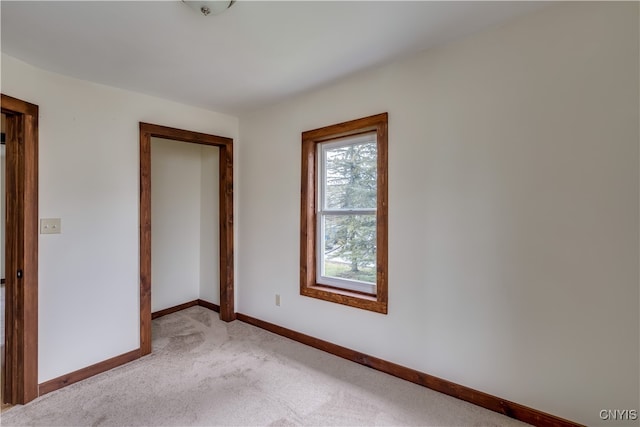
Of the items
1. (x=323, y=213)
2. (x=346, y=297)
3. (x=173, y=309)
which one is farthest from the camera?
(x=173, y=309)

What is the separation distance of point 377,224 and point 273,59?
1461mm

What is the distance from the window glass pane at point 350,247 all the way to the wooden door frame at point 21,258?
88.3 inches

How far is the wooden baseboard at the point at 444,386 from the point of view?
1.80 m

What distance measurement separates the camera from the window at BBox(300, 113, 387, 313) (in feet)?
7.98

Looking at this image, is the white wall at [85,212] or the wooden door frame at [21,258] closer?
the wooden door frame at [21,258]

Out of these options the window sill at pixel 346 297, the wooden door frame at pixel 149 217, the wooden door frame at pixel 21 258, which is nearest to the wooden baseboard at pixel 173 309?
the wooden door frame at pixel 149 217

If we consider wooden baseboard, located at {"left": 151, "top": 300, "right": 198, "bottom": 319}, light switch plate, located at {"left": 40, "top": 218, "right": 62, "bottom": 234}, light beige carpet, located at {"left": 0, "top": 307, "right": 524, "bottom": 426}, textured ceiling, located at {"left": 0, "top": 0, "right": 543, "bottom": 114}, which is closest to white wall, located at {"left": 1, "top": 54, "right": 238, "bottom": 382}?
light switch plate, located at {"left": 40, "top": 218, "right": 62, "bottom": 234}

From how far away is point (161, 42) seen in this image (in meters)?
1.95

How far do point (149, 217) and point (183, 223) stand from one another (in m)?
1.26

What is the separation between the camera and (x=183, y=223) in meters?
4.05

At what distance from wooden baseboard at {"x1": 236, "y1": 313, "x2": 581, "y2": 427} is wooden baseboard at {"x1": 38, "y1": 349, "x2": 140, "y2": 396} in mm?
1409

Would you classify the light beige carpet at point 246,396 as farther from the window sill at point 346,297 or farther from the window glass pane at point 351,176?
the window glass pane at point 351,176

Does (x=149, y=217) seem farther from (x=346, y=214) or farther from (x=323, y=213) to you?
(x=346, y=214)

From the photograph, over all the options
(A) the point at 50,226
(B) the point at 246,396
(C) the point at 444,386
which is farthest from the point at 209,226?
(C) the point at 444,386
